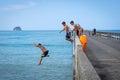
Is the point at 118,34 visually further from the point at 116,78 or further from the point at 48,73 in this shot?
the point at 116,78

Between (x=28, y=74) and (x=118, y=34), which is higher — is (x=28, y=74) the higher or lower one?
the lower one

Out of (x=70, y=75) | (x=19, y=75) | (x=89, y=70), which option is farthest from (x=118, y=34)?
(x=89, y=70)

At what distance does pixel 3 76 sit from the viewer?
Answer: 27875 mm

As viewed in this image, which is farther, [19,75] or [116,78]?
[19,75]

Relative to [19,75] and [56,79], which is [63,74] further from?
[19,75]

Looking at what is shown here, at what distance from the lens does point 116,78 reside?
386 inches

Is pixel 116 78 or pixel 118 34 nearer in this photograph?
pixel 116 78

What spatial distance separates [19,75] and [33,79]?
233 cm

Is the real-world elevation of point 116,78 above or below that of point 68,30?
below

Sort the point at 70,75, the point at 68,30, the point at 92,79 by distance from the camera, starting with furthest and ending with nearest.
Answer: the point at 70,75, the point at 68,30, the point at 92,79

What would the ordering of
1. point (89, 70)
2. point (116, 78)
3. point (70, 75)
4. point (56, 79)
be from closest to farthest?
point (89, 70), point (116, 78), point (56, 79), point (70, 75)

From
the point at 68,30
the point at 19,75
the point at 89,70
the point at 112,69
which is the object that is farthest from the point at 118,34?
the point at 89,70

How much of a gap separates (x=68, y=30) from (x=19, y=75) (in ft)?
36.3

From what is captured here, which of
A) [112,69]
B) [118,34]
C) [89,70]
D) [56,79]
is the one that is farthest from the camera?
[118,34]
